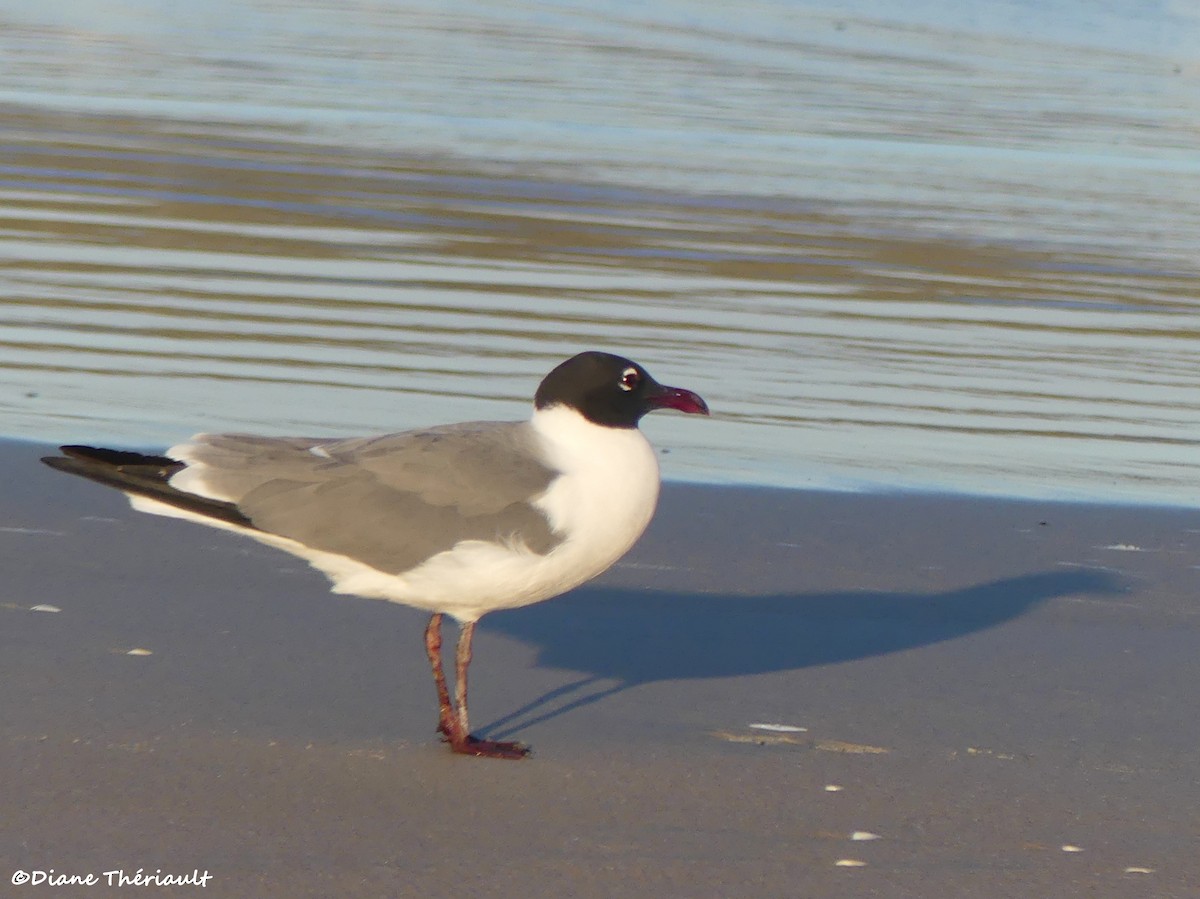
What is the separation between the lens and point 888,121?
648 inches

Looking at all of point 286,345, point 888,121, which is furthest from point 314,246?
point 888,121

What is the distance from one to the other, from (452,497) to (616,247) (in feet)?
22.4

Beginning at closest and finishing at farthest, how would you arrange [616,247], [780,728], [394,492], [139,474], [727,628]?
[139,474]
[394,492]
[780,728]
[727,628]
[616,247]

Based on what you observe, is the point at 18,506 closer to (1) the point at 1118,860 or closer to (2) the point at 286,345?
(2) the point at 286,345

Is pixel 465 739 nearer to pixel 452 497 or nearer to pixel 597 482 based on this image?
pixel 452 497

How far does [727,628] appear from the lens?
5461 millimetres

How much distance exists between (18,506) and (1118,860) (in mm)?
3604

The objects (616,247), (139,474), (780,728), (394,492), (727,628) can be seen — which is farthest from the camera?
(616,247)

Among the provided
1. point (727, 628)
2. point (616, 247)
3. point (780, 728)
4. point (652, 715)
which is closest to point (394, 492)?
point (652, 715)

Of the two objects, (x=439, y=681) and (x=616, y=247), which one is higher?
(x=616, y=247)

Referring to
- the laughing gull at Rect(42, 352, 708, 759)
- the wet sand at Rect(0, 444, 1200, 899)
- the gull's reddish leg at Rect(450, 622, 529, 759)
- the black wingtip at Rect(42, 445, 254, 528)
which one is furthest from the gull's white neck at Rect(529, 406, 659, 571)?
the black wingtip at Rect(42, 445, 254, 528)

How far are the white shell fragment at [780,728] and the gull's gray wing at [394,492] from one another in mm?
719

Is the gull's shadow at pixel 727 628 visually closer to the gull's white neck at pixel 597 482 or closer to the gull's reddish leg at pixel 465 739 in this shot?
the gull's reddish leg at pixel 465 739

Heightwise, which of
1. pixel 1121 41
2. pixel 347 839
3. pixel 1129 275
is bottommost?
pixel 347 839
